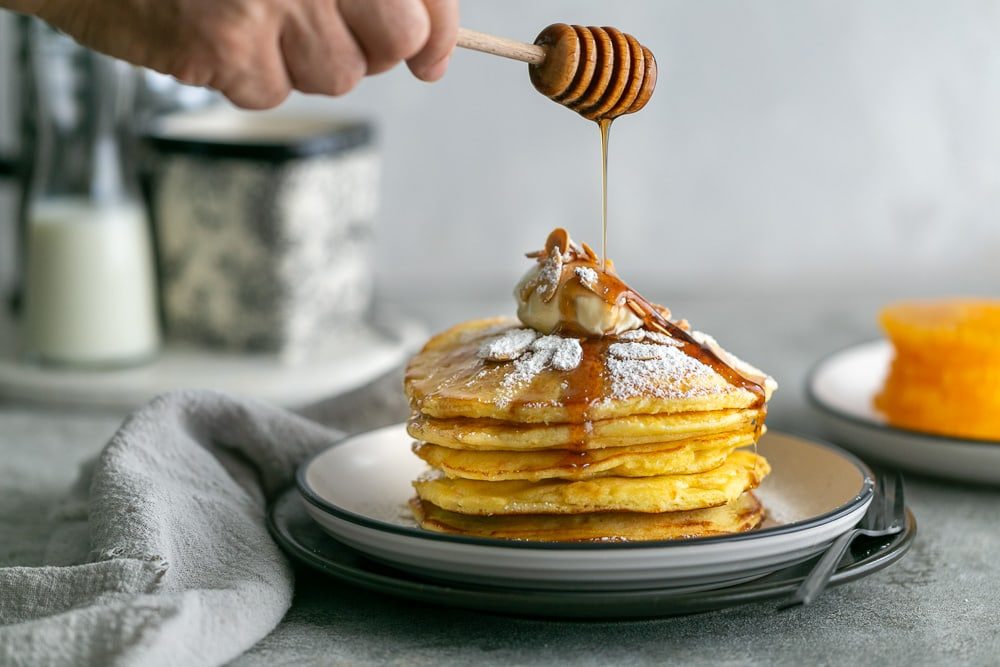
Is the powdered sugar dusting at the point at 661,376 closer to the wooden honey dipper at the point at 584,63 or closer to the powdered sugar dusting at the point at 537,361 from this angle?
the powdered sugar dusting at the point at 537,361

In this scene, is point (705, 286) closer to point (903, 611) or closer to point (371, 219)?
point (371, 219)

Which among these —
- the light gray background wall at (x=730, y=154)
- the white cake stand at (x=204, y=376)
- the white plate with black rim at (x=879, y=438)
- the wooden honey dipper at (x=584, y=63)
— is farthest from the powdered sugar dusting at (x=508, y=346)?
the light gray background wall at (x=730, y=154)

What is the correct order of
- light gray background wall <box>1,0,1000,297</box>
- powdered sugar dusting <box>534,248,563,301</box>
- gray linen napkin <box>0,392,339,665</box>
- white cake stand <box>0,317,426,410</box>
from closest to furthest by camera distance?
gray linen napkin <box>0,392,339,665</box>, powdered sugar dusting <box>534,248,563,301</box>, white cake stand <box>0,317,426,410</box>, light gray background wall <box>1,0,1000,297</box>

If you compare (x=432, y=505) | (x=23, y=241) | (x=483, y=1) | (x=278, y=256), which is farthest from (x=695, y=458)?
(x=483, y=1)

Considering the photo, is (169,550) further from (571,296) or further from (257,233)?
(257,233)

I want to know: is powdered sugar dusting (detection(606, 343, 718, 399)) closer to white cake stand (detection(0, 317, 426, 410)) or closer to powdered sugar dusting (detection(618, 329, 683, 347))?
powdered sugar dusting (detection(618, 329, 683, 347))

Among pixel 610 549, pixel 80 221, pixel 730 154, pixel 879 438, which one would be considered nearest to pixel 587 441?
pixel 610 549


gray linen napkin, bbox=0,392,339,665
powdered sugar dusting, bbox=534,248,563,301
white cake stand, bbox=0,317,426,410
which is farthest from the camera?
white cake stand, bbox=0,317,426,410

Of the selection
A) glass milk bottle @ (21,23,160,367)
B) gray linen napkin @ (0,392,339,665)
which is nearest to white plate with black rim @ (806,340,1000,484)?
gray linen napkin @ (0,392,339,665)
